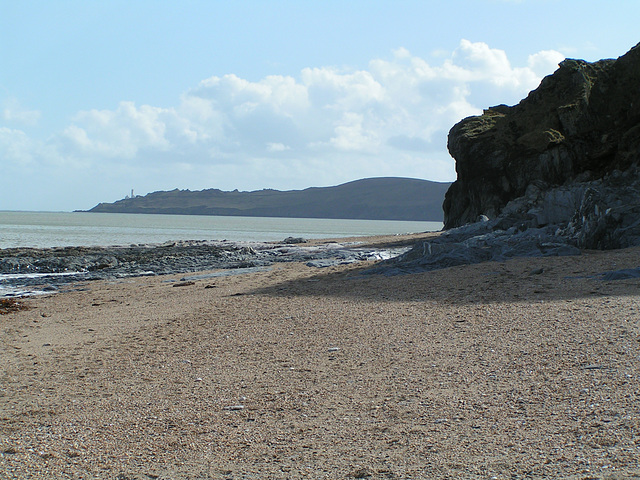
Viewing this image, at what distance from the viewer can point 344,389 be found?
508 centimetres

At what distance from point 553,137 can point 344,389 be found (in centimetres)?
3137

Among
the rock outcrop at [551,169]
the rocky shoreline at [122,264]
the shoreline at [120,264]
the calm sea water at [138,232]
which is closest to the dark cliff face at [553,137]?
the rock outcrop at [551,169]

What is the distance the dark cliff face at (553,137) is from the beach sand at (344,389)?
2285 centimetres

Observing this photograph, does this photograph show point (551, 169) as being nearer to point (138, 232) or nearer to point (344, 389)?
point (344, 389)

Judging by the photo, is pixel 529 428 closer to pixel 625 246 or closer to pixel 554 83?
pixel 625 246

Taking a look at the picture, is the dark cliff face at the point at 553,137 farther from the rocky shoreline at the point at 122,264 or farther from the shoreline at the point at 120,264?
the rocky shoreline at the point at 122,264

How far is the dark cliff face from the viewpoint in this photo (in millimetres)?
31094

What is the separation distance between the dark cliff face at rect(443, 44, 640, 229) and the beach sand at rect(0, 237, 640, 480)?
22.9 meters

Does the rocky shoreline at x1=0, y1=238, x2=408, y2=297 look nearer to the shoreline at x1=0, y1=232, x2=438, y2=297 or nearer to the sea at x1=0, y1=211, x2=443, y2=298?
the shoreline at x1=0, y1=232, x2=438, y2=297

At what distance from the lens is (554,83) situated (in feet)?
118

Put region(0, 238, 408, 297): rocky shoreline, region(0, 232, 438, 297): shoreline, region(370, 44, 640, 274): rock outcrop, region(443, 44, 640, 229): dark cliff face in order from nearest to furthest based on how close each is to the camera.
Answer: region(370, 44, 640, 274): rock outcrop < region(0, 232, 438, 297): shoreline < region(0, 238, 408, 297): rocky shoreline < region(443, 44, 640, 229): dark cliff face

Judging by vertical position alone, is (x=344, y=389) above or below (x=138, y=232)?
below

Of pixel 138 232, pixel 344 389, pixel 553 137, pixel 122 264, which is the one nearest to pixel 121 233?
pixel 138 232

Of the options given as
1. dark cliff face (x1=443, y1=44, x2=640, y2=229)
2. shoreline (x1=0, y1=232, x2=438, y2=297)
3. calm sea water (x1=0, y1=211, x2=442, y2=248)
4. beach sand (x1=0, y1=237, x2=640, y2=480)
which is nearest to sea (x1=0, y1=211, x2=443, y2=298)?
calm sea water (x1=0, y1=211, x2=442, y2=248)
